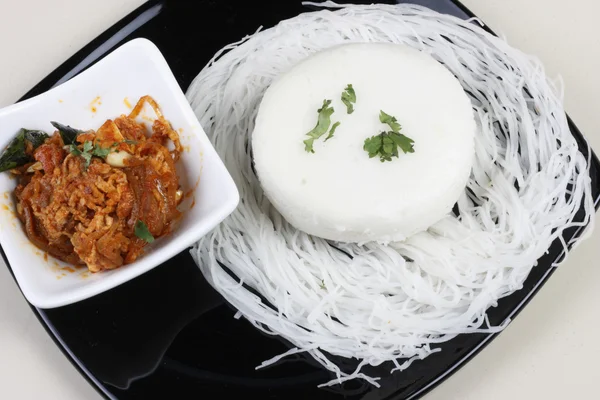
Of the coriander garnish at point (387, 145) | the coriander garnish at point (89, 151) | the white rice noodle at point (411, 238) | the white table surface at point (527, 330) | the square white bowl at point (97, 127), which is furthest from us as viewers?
the white table surface at point (527, 330)

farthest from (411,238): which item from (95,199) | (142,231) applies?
(95,199)

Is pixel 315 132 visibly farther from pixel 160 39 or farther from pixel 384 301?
pixel 160 39

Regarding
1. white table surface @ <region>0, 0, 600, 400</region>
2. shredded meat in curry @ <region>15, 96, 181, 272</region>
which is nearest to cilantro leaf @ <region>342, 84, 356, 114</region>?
shredded meat in curry @ <region>15, 96, 181, 272</region>

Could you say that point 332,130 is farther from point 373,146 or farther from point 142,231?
point 142,231

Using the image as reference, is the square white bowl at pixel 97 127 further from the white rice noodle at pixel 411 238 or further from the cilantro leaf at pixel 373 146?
the cilantro leaf at pixel 373 146

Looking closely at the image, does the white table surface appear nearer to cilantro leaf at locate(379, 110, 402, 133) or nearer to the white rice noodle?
the white rice noodle

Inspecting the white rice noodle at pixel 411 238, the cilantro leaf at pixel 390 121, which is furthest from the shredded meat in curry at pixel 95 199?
the cilantro leaf at pixel 390 121
